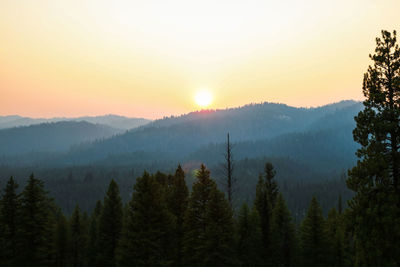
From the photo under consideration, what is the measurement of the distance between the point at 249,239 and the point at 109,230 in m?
17.2

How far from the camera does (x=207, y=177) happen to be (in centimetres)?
3092

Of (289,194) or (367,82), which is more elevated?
(367,82)

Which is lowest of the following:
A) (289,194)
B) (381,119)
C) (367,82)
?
(289,194)

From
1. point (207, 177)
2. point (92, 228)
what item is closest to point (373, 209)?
point (207, 177)

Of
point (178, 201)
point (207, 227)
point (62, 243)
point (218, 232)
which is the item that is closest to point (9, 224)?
point (62, 243)

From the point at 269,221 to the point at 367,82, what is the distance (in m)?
26.1

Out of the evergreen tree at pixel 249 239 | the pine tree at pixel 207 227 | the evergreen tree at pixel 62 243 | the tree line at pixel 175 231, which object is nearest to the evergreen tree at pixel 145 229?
the tree line at pixel 175 231

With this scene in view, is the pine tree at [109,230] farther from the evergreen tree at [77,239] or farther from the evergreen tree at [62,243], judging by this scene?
the evergreen tree at [77,239]

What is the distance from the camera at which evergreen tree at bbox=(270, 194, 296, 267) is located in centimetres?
3712

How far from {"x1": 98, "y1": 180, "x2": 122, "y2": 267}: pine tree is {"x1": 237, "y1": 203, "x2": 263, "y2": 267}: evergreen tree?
14.9 metres

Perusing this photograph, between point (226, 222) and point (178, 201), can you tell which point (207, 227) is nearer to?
point (226, 222)

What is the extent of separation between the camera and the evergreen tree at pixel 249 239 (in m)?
35.6

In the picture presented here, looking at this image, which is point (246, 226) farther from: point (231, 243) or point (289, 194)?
point (289, 194)

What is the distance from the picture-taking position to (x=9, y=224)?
3155 centimetres
